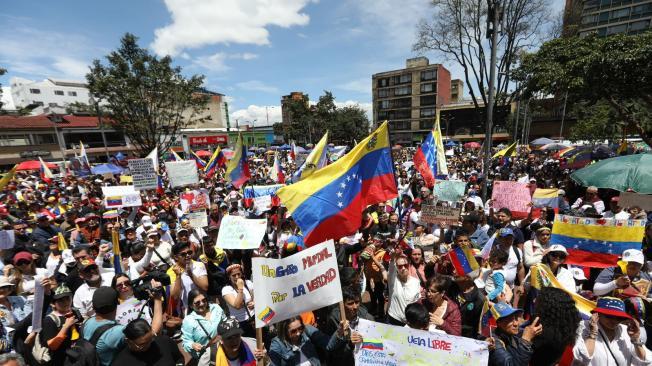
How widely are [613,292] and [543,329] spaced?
1.81 meters

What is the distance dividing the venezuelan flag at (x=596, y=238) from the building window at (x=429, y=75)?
6431 centimetres

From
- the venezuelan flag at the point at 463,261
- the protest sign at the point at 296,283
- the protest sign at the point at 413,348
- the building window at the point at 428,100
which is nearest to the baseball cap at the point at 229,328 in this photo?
the protest sign at the point at 296,283

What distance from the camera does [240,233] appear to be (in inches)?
218

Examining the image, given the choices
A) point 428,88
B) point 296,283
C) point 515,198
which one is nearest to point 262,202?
point 296,283

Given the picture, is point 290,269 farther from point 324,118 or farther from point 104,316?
point 324,118

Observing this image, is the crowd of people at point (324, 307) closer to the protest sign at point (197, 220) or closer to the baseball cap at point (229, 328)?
the baseball cap at point (229, 328)

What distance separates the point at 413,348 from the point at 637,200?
5.78 m

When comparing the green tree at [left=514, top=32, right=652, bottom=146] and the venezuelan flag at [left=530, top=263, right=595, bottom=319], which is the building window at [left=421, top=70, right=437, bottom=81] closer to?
the green tree at [left=514, top=32, right=652, bottom=146]

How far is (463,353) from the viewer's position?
102 inches

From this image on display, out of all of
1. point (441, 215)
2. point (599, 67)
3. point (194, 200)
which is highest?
point (599, 67)

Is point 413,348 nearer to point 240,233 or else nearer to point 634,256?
point 634,256

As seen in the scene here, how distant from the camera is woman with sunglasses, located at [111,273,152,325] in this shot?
3400mm

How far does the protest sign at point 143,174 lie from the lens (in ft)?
32.9

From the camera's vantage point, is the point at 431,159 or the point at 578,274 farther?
the point at 431,159
